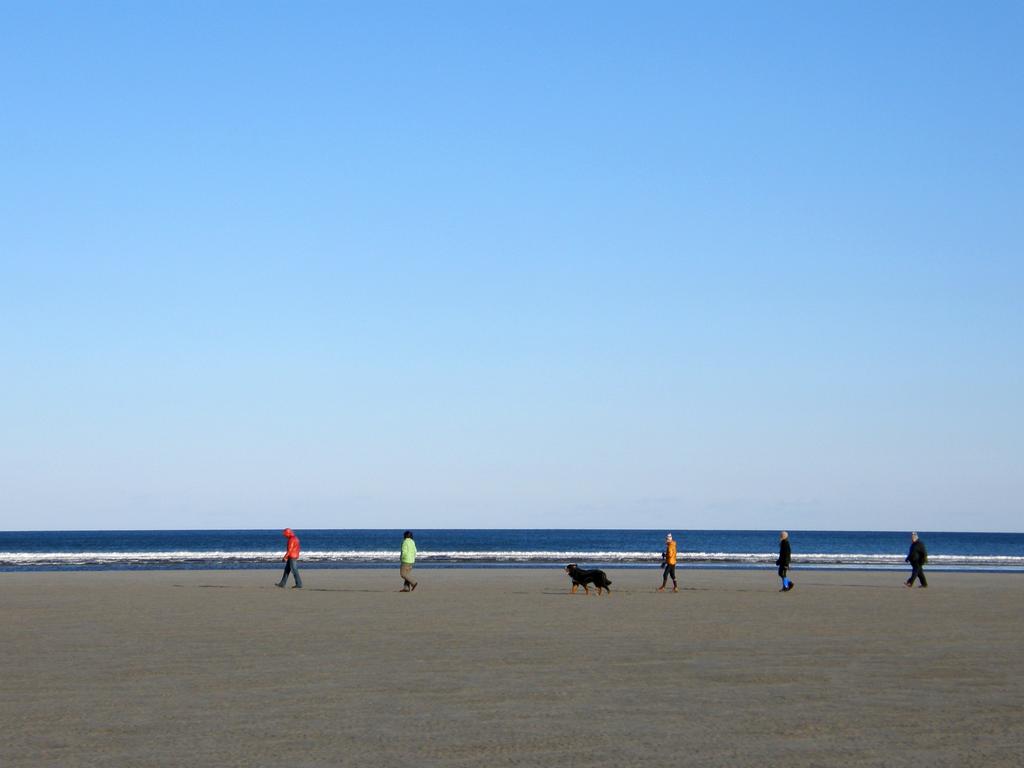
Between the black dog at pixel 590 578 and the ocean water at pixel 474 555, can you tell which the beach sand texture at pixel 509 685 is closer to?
the black dog at pixel 590 578

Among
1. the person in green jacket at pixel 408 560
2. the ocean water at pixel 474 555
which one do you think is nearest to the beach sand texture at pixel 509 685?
the person in green jacket at pixel 408 560

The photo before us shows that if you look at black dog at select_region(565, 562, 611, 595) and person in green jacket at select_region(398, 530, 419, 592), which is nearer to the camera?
black dog at select_region(565, 562, 611, 595)

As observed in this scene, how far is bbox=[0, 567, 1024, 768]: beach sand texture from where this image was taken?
889 cm

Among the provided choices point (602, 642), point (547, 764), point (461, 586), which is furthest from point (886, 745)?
point (461, 586)

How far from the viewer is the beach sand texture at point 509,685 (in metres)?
8.89

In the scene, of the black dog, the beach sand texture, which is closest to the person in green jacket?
the black dog

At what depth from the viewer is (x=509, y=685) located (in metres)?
12.3

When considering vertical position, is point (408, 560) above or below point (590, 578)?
above

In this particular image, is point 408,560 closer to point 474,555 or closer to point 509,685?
point 509,685

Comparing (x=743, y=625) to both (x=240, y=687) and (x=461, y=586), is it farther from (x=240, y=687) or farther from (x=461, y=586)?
(x=461, y=586)

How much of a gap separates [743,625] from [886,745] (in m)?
11.1

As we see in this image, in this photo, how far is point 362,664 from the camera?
1420 centimetres

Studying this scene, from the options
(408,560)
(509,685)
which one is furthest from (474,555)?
(509,685)

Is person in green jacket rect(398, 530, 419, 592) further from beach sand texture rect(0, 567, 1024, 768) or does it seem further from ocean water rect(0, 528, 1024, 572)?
ocean water rect(0, 528, 1024, 572)
